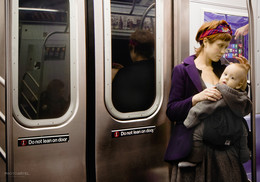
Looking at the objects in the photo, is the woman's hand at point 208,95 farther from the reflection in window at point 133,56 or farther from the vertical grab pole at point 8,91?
the vertical grab pole at point 8,91

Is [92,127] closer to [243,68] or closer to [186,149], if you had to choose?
[186,149]

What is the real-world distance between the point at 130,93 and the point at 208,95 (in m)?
0.76

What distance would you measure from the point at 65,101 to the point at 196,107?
43.0 inches

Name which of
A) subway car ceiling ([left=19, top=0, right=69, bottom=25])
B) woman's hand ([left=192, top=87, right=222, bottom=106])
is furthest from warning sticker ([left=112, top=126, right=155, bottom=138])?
subway car ceiling ([left=19, top=0, right=69, bottom=25])

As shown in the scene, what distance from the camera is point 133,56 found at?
7.76ft

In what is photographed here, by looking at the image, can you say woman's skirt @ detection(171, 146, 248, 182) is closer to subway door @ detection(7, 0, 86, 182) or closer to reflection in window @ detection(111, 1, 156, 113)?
reflection in window @ detection(111, 1, 156, 113)

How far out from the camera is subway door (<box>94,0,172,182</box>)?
2.22 m

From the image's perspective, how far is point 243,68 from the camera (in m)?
1.86

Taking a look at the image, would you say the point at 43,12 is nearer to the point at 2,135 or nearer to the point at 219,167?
the point at 2,135

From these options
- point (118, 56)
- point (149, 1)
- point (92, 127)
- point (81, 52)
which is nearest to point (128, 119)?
point (92, 127)

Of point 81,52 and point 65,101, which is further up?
point 81,52

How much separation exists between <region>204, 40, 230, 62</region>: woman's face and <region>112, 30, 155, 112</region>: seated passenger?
569 millimetres

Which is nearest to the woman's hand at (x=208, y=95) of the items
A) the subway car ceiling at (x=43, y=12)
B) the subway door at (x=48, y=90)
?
the subway door at (x=48, y=90)

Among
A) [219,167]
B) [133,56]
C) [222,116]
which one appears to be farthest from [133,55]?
[219,167]
